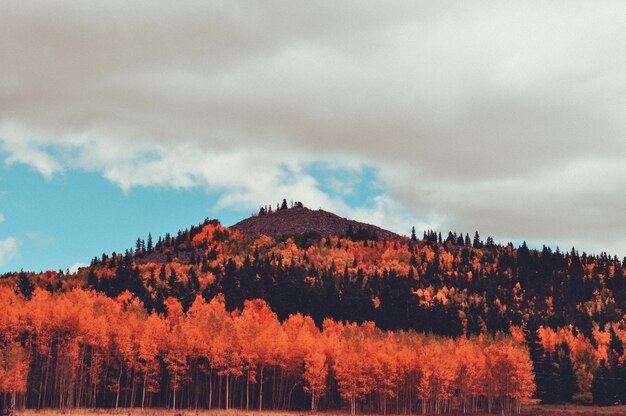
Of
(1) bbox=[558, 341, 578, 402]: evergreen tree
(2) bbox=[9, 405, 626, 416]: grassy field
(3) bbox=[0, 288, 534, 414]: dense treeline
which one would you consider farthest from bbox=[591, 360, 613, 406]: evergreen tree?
(3) bbox=[0, 288, 534, 414]: dense treeline

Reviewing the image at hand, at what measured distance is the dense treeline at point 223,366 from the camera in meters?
115

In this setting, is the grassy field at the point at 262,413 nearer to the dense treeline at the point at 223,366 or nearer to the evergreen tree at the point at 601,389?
the evergreen tree at the point at 601,389

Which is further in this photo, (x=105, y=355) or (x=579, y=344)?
(x=579, y=344)

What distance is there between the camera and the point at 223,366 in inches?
4665

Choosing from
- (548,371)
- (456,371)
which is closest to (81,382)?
(456,371)

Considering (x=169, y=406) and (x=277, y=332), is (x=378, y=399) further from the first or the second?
(x=169, y=406)

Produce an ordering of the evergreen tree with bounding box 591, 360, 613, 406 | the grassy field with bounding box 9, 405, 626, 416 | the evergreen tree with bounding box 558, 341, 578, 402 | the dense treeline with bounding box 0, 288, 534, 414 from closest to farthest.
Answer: the grassy field with bounding box 9, 405, 626, 416, the dense treeline with bounding box 0, 288, 534, 414, the evergreen tree with bounding box 591, 360, 613, 406, the evergreen tree with bounding box 558, 341, 578, 402

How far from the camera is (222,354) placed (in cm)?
11744

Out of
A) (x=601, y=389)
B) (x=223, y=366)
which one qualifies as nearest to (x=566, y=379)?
(x=601, y=389)

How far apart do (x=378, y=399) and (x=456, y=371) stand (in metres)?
16.3

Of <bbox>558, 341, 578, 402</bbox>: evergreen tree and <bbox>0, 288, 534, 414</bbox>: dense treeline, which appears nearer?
<bbox>0, 288, 534, 414</bbox>: dense treeline

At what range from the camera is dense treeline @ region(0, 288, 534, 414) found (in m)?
115

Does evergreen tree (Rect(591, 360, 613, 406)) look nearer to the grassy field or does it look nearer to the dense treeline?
the grassy field

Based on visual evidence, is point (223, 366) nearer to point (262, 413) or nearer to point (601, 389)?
point (262, 413)
